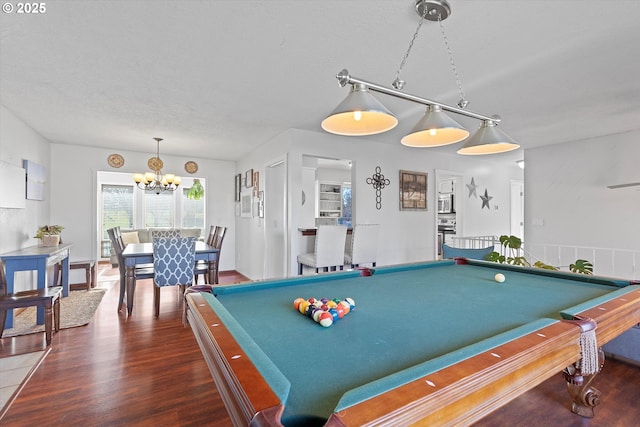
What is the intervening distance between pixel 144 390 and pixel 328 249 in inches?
87.9

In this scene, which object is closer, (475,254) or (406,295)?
(406,295)

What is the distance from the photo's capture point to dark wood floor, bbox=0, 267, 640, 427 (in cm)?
A: 165

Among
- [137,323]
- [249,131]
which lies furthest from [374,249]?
[137,323]

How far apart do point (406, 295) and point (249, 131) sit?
10.8ft

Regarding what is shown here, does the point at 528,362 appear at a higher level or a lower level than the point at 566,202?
lower

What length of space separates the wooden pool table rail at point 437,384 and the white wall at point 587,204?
3.97m

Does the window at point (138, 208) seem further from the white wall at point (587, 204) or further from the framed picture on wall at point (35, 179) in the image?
the white wall at point (587, 204)

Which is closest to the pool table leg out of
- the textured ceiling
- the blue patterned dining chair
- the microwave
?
the textured ceiling

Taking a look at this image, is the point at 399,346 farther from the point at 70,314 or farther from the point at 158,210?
the point at 158,210

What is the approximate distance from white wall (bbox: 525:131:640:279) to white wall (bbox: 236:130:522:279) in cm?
107

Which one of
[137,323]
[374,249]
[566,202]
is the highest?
[566,202]

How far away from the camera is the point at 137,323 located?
3129 mm

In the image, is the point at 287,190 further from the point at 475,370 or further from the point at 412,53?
the point at 475,370

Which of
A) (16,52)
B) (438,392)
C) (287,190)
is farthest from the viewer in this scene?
(287,190)
